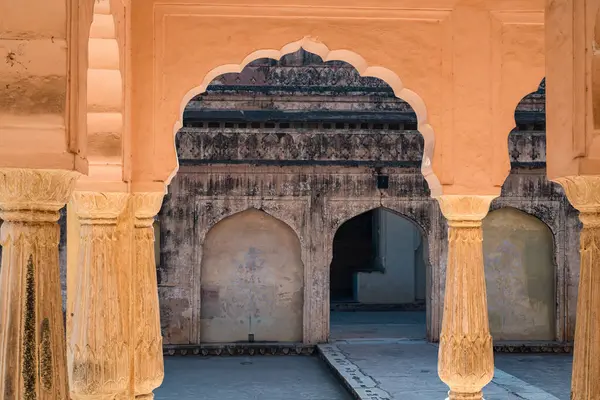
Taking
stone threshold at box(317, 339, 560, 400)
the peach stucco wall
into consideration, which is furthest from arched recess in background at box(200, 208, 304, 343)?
the peach stucco wall

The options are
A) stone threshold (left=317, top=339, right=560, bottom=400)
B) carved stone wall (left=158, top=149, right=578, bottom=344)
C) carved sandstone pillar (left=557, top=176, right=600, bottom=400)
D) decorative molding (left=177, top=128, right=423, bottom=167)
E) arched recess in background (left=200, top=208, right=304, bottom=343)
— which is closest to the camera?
carved sandstone pillar (left=557, top=176, right=600, bottom=400)

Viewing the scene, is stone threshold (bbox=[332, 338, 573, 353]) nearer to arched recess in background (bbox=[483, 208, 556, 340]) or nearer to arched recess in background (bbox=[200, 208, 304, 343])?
arched recess in background (bbox=[483, 208, 556, 340])

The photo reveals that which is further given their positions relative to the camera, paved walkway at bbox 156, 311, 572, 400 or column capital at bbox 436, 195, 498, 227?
paved walkway at bbox 156, 311, 572, 400

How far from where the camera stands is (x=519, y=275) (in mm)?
12883

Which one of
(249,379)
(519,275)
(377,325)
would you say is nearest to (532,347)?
(519,275)

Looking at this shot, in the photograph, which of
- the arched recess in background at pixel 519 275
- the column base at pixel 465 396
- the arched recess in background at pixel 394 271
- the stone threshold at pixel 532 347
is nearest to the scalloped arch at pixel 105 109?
the column base at pixel 465 396

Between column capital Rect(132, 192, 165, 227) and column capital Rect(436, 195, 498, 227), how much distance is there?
6.17ft

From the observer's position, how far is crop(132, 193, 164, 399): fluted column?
16.7 feet

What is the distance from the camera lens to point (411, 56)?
5156mm

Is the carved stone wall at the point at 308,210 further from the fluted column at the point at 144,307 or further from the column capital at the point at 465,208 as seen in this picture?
the column capital at the point at 465,208

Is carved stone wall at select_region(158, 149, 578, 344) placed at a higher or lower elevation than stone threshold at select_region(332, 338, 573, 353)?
higher

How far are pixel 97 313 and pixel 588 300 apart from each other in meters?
2.77

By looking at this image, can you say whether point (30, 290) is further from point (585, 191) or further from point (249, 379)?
point (249, 379)

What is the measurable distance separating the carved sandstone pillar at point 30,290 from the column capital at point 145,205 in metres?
2.30
